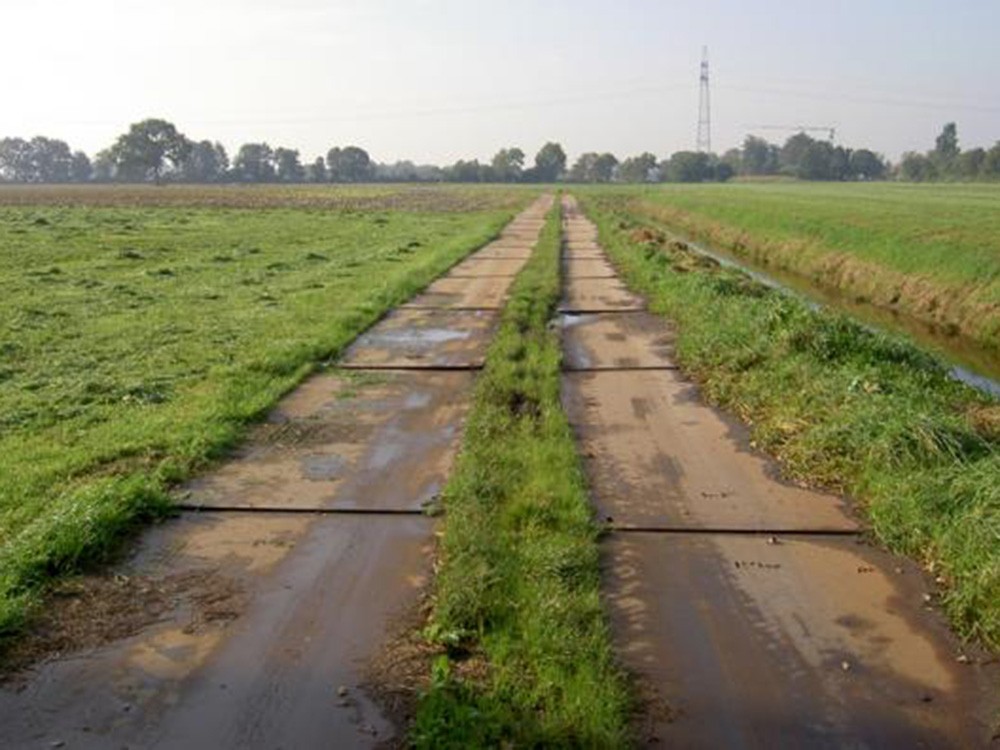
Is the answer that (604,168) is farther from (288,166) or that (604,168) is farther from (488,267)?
(488,267)

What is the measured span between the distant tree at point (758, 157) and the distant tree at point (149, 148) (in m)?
93.6

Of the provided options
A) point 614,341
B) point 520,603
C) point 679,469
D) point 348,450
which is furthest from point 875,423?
point 614,341

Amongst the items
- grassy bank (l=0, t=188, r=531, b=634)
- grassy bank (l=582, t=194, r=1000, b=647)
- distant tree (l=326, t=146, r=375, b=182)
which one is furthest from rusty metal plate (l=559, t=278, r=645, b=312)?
distant tree (l=326, t=146, r=375, b=182)

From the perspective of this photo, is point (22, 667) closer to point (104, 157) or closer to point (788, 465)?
point (788, 465)

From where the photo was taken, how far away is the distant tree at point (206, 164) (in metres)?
158

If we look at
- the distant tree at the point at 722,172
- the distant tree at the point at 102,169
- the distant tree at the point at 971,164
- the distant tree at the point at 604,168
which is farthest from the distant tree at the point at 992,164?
the distant tree at the point at 102,169

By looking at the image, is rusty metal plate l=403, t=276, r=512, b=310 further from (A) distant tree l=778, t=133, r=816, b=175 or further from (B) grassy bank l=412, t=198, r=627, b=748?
(A) distant tree l=778, t=133, r=816, b=175

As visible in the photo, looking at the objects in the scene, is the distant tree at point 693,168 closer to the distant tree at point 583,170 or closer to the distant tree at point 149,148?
the distant tree at point 583,170

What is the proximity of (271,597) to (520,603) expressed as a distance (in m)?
1.43

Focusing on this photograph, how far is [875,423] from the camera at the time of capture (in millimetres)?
7602

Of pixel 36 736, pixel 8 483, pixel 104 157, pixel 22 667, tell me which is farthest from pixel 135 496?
pixel 104 157

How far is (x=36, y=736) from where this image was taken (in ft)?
13.4

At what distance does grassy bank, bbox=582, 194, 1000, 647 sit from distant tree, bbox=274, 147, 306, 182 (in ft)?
502

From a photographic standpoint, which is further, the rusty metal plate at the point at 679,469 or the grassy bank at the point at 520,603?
the rusty metal plate at the point at 679,469
